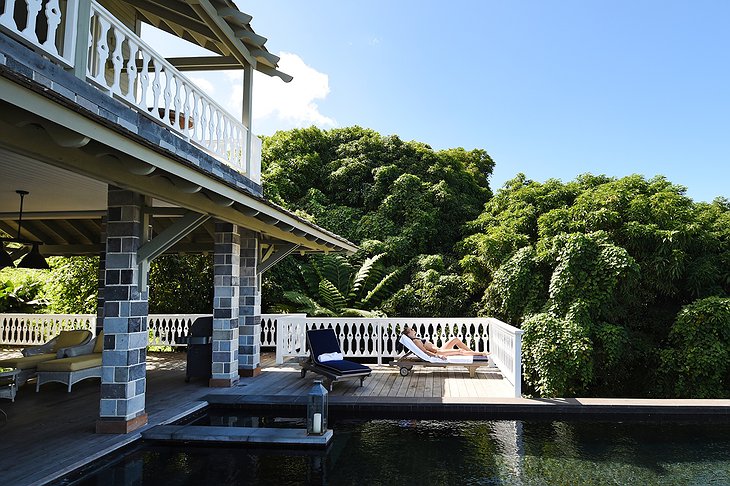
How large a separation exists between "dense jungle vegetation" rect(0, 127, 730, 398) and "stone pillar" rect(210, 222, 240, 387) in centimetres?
513

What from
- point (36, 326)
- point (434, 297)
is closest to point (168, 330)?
point (36, 326)

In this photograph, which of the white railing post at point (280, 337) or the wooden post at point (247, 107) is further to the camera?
the white railing post at point (280, 337)

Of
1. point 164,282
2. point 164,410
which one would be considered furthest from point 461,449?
point 164,282

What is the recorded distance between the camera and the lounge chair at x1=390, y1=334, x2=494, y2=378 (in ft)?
28.5

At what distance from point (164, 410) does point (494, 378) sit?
5.22m

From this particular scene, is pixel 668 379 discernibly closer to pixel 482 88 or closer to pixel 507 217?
pixel 507 217

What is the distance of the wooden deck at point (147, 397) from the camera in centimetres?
439

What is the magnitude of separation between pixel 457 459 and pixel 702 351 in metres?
6.60

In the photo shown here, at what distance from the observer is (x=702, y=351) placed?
29.6 ft

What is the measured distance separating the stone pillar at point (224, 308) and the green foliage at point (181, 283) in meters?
6.34

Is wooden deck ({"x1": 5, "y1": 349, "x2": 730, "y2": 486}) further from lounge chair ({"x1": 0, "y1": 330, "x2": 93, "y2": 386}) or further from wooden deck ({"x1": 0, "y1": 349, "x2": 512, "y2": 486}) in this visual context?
lounge chair ({"x1": 0, "y1": 330, "x2": 93, "y2": 386})

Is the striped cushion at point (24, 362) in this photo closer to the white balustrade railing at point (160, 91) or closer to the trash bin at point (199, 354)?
the trash bin at point (199, 354)

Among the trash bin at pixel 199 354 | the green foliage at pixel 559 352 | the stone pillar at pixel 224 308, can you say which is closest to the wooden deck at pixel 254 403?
the trash bin at pixel 199 354

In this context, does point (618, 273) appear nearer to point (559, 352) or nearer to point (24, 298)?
point (559, 352)
